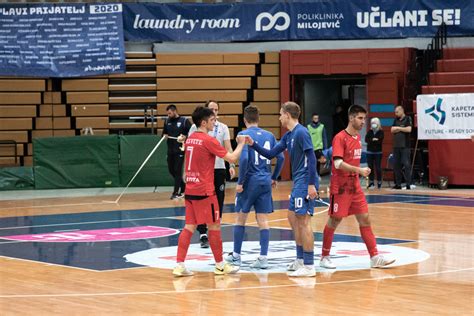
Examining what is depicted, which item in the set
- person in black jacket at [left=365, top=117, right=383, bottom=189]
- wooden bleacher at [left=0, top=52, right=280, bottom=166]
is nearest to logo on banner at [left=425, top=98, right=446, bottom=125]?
person in black jacket at [left=365, top=117, right=383, bottom=189]

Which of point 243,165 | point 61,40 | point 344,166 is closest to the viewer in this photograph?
point 344,166

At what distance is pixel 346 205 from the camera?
11.8m

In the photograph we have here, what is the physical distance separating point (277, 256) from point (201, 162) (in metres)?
2.15

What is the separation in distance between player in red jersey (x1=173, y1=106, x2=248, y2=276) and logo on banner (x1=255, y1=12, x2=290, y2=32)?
56.6ft

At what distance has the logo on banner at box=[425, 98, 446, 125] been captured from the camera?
24812mm

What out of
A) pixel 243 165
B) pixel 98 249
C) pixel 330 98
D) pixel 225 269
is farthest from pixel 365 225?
pixel 330 98

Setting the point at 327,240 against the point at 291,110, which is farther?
the point at 327,240

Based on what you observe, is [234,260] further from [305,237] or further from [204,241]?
[204,241]

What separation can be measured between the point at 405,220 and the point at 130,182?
1020 cm

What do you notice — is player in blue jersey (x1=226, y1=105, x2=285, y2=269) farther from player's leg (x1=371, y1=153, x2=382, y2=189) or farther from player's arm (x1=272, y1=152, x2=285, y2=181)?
player's leg (x1=371, y1=153, x2=382, y2=189)

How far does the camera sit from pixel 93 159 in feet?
86.4

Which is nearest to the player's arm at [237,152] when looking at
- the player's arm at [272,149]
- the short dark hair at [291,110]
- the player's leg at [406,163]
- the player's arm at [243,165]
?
the player's arm at [272,149]

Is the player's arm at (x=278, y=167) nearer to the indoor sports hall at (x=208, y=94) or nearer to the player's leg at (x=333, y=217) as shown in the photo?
the player's leg at (x=333, y=217)

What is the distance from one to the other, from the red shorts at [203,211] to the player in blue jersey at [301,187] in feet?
2.70
